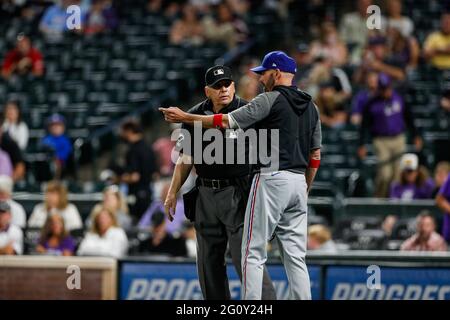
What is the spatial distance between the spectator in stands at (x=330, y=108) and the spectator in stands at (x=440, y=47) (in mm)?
1648

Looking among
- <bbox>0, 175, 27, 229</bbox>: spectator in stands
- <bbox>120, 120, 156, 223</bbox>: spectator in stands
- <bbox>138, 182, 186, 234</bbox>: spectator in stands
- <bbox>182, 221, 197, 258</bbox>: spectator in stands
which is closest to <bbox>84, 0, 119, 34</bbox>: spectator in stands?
<bbox>120, 120, 156, 223</bbox>: spectator in stands

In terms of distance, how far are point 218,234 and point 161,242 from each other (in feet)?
11.4

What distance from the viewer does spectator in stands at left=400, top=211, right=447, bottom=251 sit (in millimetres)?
10859

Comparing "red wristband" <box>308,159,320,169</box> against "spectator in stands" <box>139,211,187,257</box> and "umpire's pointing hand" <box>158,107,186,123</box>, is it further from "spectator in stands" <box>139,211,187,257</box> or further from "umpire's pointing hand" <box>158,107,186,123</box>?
"spectator in stands" <box>139,211,187,257</box>

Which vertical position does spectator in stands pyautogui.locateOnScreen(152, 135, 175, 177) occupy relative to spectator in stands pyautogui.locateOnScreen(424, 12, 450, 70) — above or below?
below

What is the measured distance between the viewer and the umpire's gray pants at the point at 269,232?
766 cm

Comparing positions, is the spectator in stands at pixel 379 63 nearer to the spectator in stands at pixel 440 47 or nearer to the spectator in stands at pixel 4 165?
the spectator in stands at pixel 440 47

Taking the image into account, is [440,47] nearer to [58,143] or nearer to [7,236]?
[58,143]


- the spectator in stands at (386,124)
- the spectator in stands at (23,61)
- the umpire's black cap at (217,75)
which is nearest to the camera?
the umpire's black cap at (217,75)

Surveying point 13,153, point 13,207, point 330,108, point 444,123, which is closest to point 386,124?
point 444,123

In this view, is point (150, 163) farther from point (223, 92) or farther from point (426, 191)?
point (223, 92)

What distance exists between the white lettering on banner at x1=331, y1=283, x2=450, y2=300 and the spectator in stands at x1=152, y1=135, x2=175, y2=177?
522 centimetres

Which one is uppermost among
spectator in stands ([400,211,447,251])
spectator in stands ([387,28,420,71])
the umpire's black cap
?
spectator in stands ([387,28,420,71])

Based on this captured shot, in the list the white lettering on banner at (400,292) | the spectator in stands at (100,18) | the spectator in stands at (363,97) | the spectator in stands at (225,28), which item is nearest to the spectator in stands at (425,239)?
the white lettering on banner at (400,292)
